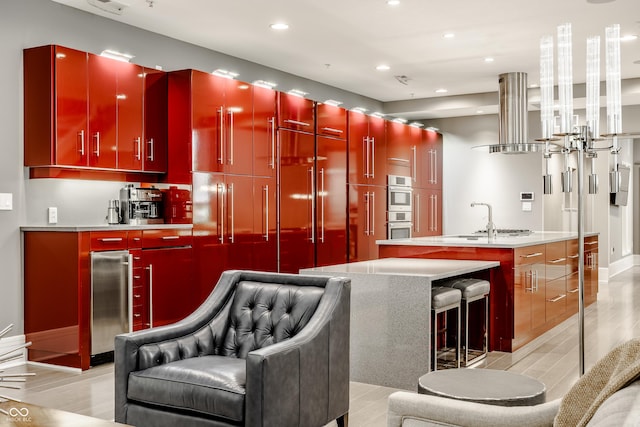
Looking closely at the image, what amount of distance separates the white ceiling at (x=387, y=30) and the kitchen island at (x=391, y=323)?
2315mm

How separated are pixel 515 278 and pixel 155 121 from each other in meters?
3.23

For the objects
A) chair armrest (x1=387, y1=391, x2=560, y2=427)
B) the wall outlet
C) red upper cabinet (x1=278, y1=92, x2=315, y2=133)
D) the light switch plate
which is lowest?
chair armrest (x1=387, y1=391, x2=560, y2=427)

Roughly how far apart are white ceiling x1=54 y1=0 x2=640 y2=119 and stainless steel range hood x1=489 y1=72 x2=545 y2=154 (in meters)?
0.15

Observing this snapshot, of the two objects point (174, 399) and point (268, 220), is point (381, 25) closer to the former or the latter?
point (268, 220)

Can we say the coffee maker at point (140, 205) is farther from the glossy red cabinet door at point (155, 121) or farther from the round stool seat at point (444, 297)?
the round stool seat at point (444, 297)

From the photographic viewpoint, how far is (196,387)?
2605 mm

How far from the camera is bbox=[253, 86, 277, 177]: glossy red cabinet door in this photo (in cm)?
614

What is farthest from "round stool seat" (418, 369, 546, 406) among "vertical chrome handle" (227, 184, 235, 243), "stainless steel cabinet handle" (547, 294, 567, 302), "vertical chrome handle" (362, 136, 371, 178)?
"vertical chrome handle" (362, 136, 371, 178)

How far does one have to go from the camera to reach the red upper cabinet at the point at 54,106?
15.3 feet

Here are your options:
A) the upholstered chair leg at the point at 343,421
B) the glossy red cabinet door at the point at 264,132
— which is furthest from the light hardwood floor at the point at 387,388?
the glossy red cabinet door at the point at 264,132

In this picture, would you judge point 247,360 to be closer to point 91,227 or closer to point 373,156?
point 91,227

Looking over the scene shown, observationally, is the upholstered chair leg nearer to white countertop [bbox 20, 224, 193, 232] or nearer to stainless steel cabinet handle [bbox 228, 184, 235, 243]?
white countertop [bbox 20, 224, 193, 232]

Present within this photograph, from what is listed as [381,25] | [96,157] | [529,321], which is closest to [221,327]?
[96,157]

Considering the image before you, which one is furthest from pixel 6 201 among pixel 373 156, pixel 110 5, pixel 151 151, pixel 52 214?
pixel 373 156
